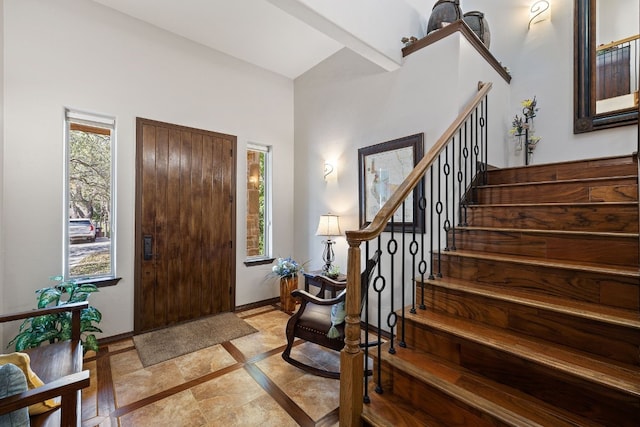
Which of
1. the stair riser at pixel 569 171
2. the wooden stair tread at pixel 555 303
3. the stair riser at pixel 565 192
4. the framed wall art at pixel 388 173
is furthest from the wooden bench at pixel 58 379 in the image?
the stair riser at pixel 569 171

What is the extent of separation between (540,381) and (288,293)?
2878mm

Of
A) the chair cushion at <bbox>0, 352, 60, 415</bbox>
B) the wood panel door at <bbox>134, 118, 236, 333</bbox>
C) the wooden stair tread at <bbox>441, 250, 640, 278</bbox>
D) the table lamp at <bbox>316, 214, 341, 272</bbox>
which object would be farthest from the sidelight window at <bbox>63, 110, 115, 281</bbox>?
the wooden stair tread at <bbox>441, 250, 640, 278</bbox>

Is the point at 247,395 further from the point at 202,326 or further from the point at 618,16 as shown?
the point at 618,16

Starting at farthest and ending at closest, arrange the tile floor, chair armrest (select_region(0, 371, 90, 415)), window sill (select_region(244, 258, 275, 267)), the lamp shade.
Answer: window sill (select_region(244, 258, 275, 267)), the lamp shade, the tile floor, chair armrest (select_region(0, 371, 90, 415))

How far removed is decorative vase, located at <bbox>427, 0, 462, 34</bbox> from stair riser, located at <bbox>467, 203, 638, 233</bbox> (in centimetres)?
198

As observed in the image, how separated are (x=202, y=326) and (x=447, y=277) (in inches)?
109

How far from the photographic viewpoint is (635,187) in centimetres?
181

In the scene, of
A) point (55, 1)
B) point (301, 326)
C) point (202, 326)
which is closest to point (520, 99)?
point (301, 326)

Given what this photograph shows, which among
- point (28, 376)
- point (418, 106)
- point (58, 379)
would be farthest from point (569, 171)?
point (28, 376)

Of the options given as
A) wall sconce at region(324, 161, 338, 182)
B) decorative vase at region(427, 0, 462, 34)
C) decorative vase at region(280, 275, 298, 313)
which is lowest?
decorative vase at region(280, 275, 298, 313)

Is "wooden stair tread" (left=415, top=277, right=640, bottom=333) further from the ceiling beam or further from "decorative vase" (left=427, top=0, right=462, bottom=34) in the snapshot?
"decorative vase" (left=427, top=0, right=462, bottom=34)

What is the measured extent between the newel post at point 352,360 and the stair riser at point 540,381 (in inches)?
18.8

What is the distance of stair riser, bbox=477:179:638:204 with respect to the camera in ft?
6.14

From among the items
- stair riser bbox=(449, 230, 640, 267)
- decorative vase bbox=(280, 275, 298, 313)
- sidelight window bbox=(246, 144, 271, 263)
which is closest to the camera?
stair riser bbox=(449, 230, 640, 267)
